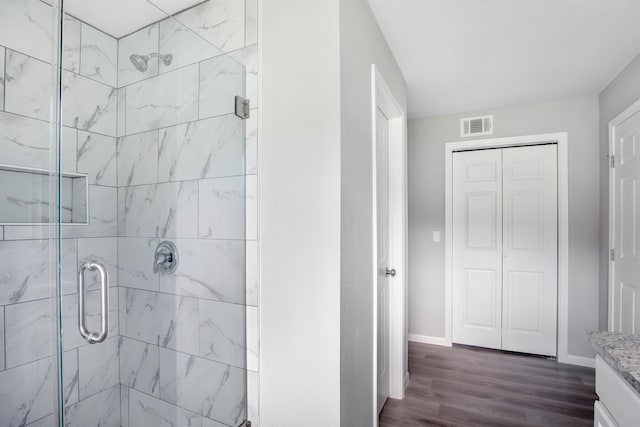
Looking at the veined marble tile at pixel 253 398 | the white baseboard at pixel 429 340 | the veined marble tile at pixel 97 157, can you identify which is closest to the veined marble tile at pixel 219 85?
the veined marble tile at pixel 97 157

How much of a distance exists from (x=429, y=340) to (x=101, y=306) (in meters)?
3.14

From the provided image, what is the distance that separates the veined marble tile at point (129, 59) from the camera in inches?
54.2

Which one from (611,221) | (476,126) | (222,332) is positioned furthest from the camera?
(476,126)

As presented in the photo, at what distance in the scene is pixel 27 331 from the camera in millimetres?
1215

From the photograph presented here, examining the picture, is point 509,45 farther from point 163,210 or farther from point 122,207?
point 122,207

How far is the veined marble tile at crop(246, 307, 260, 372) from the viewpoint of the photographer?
4.95 ft

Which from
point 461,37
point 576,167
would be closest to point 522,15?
point 461,37

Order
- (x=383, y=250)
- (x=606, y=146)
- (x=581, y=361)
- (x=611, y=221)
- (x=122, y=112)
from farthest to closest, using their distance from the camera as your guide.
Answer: (x=581, y=361) → (x=606, y=146) → (x=611, y=221) → (x=383, y=250) → (x=122, y=112)

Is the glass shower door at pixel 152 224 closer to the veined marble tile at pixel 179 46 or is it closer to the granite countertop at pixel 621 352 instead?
the veined marble tile at pixel 179 46

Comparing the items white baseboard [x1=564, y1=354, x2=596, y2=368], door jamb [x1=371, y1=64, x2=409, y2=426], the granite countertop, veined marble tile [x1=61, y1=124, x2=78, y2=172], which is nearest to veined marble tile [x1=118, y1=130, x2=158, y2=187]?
veined marble tile [x1=61, y1=124, x2=78, y2=172]

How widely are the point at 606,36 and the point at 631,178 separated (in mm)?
995

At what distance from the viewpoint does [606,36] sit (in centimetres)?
199

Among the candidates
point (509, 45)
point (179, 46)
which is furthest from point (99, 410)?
point (509, 45)

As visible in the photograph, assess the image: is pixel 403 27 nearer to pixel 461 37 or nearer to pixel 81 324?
pixel 461 37
